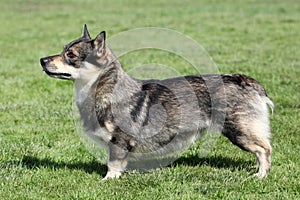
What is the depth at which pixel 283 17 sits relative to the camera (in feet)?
67.5

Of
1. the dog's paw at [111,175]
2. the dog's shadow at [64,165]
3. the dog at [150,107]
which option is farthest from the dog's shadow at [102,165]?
the dog at [150,107]

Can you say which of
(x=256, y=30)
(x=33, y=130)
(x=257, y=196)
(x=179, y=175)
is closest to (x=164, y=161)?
(x=179, y=175)

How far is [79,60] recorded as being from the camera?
5227 millimetres

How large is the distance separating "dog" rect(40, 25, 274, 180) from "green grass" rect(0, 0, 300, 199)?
34 cm

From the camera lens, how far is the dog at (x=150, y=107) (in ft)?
17.2

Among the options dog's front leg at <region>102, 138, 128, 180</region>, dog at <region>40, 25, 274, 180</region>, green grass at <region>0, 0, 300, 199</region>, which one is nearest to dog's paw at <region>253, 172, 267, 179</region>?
dog at <region>40, 25, 274, 180</region>

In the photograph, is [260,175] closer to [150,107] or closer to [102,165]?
[150,107]

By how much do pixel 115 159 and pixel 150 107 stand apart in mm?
699

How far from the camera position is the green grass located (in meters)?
4.95

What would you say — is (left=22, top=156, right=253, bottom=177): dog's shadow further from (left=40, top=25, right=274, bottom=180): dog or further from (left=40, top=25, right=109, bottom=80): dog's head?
(left=40, top=25, right=109, bottom=80): dog's head

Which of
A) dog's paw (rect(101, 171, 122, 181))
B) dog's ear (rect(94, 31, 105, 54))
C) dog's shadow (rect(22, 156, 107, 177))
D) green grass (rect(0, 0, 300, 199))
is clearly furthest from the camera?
dog's shadow (rect(22, 156, 107, 177))

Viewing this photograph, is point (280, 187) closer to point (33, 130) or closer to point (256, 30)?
point (33, 130)

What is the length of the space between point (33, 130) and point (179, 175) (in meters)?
2.72

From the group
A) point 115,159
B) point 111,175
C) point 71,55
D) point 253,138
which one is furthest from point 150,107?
point 253,138
